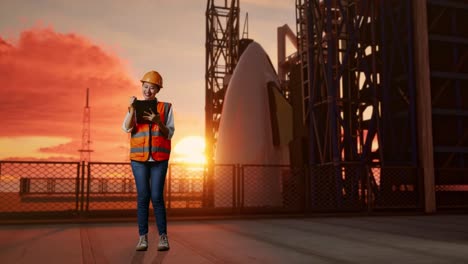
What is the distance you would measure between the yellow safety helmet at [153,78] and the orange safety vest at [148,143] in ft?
1.42

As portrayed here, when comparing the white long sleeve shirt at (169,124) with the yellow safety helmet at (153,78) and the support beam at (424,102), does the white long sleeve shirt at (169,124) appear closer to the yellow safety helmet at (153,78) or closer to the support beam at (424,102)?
the yellow safety helmet at (153,78)

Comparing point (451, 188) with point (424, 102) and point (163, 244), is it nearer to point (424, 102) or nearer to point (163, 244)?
point (424, 102)

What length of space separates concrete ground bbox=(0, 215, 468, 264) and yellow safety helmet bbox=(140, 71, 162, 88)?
1.73m

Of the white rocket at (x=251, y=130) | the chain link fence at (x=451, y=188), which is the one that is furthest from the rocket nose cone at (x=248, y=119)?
the chain link fence at (x=451, y=188)

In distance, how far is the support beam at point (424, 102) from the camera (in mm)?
13188

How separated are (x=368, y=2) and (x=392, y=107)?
3.43 metres

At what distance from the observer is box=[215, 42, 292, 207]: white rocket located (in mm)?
14961

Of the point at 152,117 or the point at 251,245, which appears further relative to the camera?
the point at 251,245

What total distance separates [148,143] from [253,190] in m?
9.55

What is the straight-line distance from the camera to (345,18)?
52.2 ft

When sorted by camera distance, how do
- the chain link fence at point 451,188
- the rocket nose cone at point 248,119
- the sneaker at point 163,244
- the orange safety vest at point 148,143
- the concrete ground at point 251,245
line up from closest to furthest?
the concrete ground at point 251,245, the orange safety vest at point 148,143, the sneaker at point 163,244, the chain link fence at point 451,188, the rocket nose cone at point 248,119

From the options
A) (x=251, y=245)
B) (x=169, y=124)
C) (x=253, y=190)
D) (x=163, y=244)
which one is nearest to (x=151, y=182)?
(x=169, y=124)

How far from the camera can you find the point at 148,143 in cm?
505

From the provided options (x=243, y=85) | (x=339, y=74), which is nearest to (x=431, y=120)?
(x=339, y=74)
